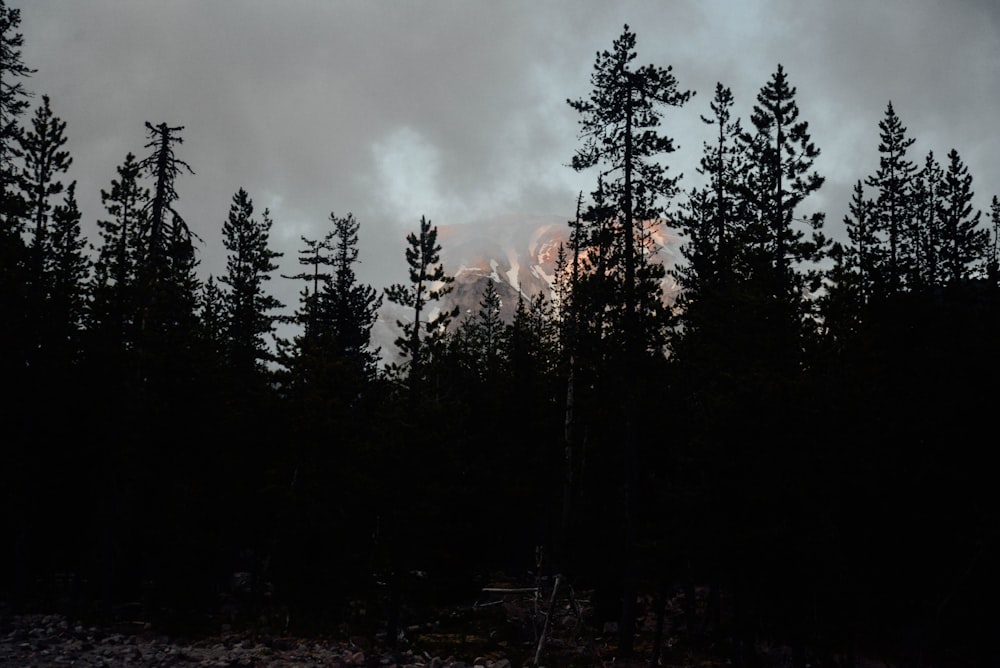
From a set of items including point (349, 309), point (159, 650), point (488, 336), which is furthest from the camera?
point (488, 336)

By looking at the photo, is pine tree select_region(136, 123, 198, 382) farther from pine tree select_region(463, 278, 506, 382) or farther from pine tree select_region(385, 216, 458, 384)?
pine tree select_region(463, 278, 506, 382)

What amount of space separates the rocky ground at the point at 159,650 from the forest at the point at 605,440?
5.75 ft

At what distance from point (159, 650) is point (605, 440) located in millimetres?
17001

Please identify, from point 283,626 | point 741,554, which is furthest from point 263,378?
point 741,554

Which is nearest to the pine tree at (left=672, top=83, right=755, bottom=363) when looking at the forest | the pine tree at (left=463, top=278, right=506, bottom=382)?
the forest

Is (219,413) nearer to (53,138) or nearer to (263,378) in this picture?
(263,378)

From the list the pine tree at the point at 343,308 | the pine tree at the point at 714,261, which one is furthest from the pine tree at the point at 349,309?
the pine tree at the point at 714,261

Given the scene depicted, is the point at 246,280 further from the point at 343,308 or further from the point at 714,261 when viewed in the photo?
the point at 714,261

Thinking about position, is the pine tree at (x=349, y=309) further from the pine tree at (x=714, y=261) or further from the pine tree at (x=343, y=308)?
the pine tree at (x=714, y=261)

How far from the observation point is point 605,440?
26.1m

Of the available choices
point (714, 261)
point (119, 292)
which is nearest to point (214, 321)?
point (119, 292)

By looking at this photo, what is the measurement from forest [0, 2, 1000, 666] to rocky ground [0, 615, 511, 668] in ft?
5.75

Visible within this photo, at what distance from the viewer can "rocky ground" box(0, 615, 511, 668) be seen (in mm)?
15852

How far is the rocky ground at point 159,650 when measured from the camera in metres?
15.9
